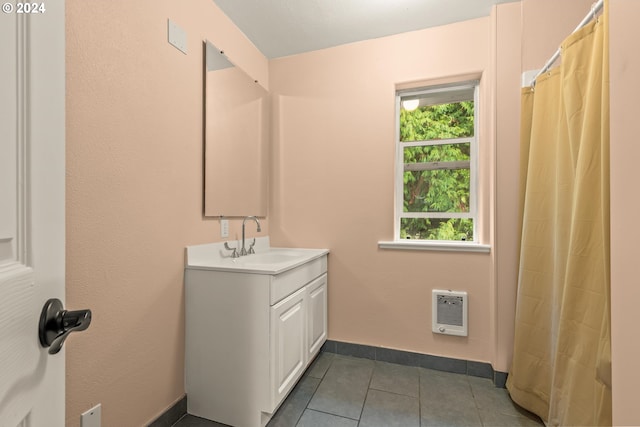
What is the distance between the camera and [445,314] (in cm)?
204

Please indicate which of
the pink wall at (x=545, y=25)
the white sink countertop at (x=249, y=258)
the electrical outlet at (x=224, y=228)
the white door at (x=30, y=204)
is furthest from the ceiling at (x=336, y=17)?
the white door at (x=30, y=204)

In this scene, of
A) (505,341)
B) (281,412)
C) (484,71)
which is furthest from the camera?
(484,71)

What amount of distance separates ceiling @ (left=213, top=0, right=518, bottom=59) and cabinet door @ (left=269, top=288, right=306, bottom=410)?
1900 millimetres

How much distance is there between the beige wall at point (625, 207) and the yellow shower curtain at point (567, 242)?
0.48 metres

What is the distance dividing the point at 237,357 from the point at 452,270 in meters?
1.56

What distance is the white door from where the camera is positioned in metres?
0.38

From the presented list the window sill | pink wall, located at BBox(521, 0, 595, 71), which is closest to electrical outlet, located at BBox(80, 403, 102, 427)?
the window sill

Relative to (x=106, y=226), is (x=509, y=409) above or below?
below

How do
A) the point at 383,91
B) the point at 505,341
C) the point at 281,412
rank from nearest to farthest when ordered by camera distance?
1. the point at 281,412
2. the point at 505,341
3. the point at 383,91

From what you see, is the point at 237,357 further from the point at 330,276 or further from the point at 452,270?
the point at 452,270

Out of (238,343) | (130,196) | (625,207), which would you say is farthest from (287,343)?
(625,207)

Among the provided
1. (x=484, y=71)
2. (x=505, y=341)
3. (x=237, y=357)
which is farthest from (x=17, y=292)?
(x=484, y=71)

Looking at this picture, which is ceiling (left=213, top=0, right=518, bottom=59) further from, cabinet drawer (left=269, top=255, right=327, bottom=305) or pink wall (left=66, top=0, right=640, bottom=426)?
cabinet drawer (left=269, top=255, right=327, bottom=305)

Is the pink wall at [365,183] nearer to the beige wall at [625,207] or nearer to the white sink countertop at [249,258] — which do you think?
the white sink countertop at [249,258]
